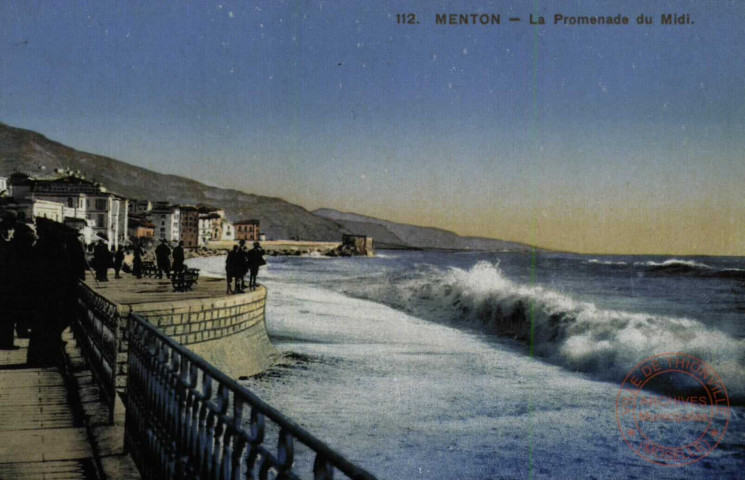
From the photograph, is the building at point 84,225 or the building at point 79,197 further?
the building at point 79,197

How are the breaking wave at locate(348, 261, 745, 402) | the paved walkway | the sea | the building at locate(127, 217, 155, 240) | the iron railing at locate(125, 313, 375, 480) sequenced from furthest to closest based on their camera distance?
the building at locate(127, 217, 155, 240), the breaking wave at locate(348, 261, 745, 402), the sea, the paved walkway, the iron railing at locate(125, 313, 375, 480)

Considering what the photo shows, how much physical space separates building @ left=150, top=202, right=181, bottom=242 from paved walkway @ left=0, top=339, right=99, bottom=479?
83327 mm

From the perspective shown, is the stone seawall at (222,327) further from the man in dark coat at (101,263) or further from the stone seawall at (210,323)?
the man in dark coat at (101,263)

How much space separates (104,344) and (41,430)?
1.08 m

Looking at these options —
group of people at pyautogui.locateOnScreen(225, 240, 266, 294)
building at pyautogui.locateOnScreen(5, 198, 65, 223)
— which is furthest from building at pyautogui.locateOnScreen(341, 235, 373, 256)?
group of people at pyautogui.locateOnScreen(225, 240, 266, 294)

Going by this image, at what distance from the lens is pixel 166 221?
290ft

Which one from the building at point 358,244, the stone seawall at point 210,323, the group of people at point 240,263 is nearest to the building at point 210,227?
the building at point 358,244

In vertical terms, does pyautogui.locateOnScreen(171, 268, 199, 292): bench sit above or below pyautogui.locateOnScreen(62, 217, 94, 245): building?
below

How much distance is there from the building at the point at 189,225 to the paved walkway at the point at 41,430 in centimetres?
7898

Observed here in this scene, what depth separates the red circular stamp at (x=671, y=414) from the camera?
14250 mm

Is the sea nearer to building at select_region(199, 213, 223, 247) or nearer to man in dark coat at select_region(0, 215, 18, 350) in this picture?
man in dark coat at select_region(0, 215, 18, 350)

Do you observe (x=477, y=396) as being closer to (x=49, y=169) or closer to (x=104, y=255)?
(x=104, y=255)

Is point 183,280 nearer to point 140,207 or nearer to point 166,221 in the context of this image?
point 166,221

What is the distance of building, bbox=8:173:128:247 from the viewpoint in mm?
61469
